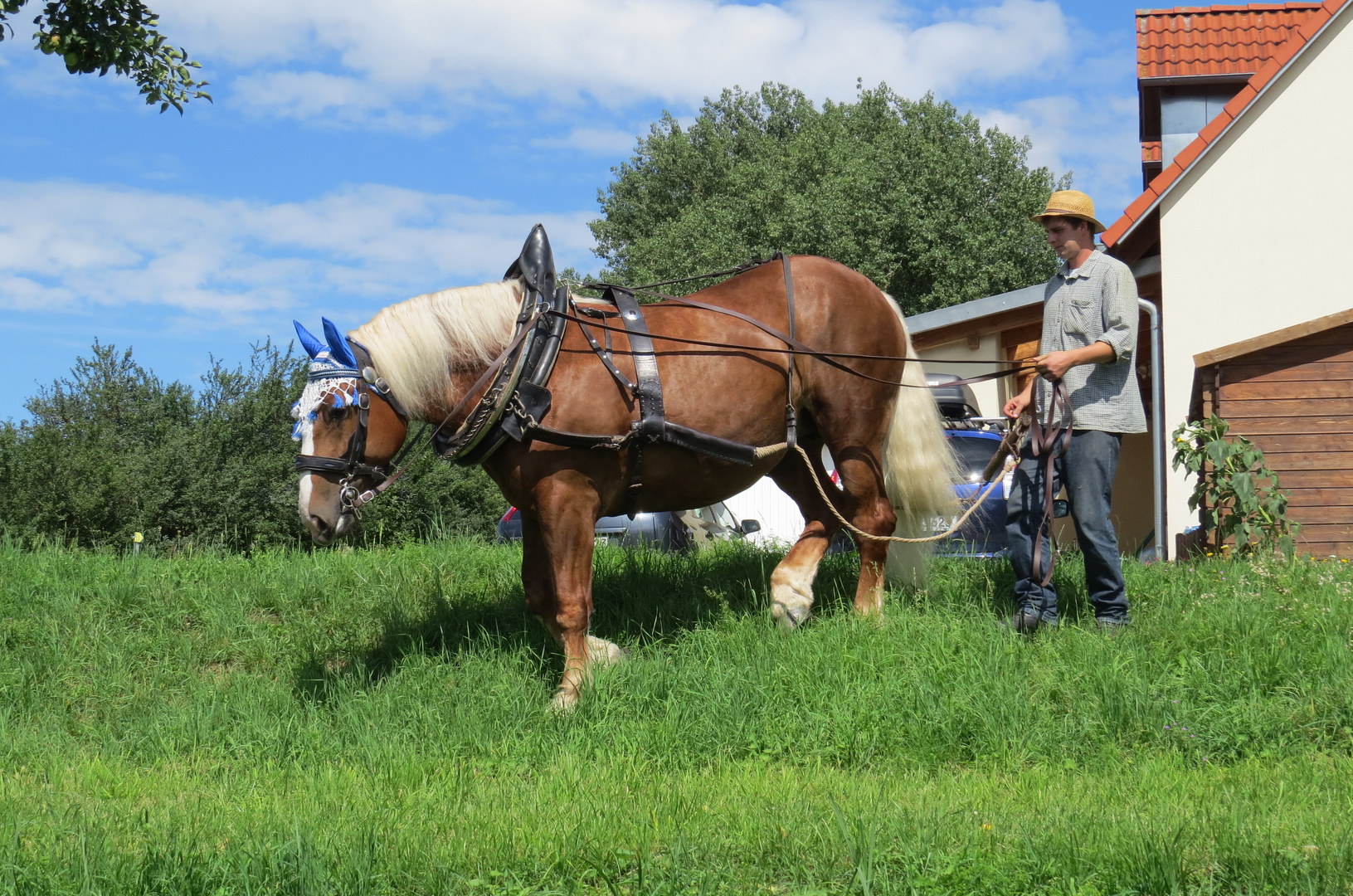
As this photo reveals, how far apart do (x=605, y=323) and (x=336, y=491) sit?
4.77 feet

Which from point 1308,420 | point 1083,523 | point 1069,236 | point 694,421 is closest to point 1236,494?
point 1308,420

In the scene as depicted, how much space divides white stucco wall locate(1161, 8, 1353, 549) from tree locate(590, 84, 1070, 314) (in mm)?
19603

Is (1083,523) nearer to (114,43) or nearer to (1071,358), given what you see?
(1071,358)

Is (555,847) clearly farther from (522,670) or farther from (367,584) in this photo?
(367,584)

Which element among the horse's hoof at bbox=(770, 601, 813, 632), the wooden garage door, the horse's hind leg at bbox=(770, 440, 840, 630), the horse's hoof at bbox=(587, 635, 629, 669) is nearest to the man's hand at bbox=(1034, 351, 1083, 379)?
the horse's hind leg at bbox=(770, 440, 840, 630)

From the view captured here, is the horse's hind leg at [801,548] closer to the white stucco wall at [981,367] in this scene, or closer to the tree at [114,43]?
the tree at [114,43]

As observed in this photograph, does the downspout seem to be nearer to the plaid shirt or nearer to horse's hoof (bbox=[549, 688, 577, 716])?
the plaid shirt

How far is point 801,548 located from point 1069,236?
2075 mm

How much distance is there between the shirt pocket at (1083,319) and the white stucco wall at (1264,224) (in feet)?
20.5

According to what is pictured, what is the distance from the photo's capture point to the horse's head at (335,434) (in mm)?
4562

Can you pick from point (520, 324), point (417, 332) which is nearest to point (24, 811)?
point (417, 332)

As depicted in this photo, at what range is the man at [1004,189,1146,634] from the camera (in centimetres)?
519

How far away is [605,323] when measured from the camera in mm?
5113

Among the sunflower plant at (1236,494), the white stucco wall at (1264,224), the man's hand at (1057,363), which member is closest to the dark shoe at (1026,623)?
the man's hand at (1057,363)
